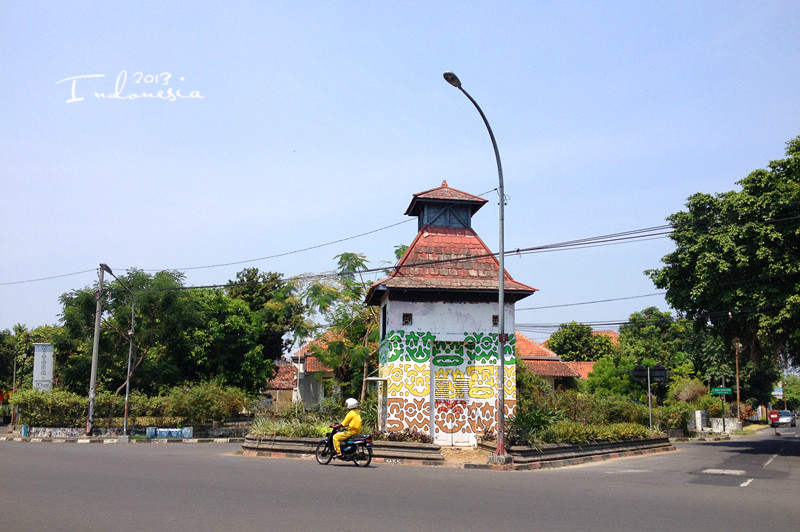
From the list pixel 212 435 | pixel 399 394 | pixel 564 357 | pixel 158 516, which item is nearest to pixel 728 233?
pixel 399 394

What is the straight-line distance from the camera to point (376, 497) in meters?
11.1

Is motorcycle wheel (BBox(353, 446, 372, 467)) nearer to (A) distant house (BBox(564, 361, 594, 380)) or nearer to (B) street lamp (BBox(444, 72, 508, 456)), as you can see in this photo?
(B) street lamp (BBox(444, 72, 508, 456))

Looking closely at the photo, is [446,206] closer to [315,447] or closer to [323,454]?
[315,447]

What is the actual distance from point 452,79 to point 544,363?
36978 millimetres

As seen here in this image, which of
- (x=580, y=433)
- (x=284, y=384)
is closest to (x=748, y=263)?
(x=580, y=433)

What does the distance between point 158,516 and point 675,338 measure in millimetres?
61224

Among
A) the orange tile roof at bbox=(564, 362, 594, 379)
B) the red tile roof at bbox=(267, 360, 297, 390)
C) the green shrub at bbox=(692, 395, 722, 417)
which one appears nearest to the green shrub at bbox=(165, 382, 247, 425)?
the red tile roof at bbox=(267, 360, 297, 390)

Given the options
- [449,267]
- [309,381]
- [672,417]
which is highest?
[449,267]

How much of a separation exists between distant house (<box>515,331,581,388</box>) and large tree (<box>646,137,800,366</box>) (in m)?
21.2

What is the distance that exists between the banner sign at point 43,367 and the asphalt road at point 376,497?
19.5 metres

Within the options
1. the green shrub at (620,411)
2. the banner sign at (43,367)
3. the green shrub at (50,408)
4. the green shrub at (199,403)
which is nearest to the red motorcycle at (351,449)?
the green shrub at (620,411)

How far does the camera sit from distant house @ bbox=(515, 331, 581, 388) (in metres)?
48.6

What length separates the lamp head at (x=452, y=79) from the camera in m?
17.3

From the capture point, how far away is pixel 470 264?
2381 centimetres
